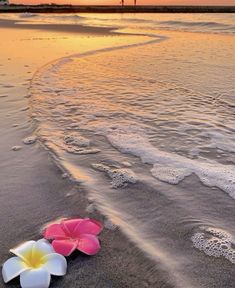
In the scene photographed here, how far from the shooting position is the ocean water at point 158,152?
7.80 feet

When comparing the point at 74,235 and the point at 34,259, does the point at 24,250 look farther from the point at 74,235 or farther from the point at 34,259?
the point at 74,235

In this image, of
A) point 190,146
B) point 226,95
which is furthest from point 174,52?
point 190,146

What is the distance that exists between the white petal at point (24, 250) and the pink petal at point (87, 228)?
11.5 inches

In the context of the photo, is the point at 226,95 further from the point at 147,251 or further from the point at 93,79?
the point at 147,251

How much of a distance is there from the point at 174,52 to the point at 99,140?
7.62 meters

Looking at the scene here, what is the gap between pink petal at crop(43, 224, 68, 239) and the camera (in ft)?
7.57

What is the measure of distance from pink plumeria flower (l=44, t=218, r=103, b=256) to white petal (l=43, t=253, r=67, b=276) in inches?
2.8

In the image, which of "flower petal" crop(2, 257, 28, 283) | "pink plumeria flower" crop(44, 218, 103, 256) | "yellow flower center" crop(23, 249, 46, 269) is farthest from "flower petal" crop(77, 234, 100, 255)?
"flower petal" crop(2, 257, 28, 283)

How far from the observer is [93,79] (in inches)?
287

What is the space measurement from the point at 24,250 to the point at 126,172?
4.67ft

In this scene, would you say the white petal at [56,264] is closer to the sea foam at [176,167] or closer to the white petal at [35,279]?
the white petal at [35,279]

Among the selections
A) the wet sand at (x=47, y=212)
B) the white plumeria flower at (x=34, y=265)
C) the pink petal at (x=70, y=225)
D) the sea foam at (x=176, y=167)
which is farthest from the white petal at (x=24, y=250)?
the sea foam at (x=176, y=167)

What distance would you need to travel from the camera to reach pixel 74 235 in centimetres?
233

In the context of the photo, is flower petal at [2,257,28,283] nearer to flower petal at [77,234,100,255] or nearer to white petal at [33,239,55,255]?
white petal at [33,239,55,255]
